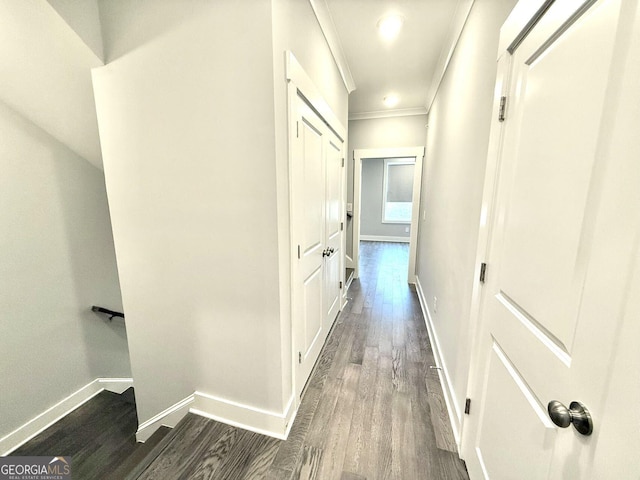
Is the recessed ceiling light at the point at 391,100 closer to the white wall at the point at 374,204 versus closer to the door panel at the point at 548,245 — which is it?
the door panel at the point at 548,245

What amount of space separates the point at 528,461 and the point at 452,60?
8.68ft

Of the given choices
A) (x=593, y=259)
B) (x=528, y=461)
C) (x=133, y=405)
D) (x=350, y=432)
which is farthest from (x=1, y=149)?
(x=528, y=461)

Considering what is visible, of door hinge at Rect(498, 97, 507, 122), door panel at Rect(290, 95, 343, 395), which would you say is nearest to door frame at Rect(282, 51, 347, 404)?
door panel at Rect(290, 95, 343, 395)

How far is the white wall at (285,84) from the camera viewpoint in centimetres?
122

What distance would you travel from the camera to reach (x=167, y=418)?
1748mm

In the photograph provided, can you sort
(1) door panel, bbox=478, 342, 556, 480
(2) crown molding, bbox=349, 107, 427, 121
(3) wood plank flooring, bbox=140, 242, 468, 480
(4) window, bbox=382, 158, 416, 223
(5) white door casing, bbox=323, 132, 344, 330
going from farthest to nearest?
(4) window, bbox=382, 158, 416, 223 < (2) crown molding, bbox=349, 107, 427, 121 < (5) white door casing, bbox=323, 132, 344, 330 < (3) wood plank flooring, bbox=140, 242, 468, 480 < (1) door panel, bbox=478, 342, 556, 480

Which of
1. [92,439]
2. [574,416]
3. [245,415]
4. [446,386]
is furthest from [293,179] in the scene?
[92,439]

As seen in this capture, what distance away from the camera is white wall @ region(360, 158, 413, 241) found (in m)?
7.43

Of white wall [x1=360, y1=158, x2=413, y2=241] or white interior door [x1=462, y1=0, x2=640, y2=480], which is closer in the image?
white interior door [x1=462, y1=0, x2=640, y2=480]

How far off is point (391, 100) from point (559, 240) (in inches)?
132

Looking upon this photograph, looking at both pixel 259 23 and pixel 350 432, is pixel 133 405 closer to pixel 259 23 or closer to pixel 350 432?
pixel 350 432

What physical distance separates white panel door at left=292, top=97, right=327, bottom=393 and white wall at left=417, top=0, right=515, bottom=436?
986 millimetres

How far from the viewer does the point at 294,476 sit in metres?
1.25

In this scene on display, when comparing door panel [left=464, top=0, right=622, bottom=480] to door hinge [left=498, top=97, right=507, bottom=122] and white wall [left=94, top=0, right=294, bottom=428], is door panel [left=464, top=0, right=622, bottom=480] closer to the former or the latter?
door hinge [left=498, top=97, right=507, bottom=122]
